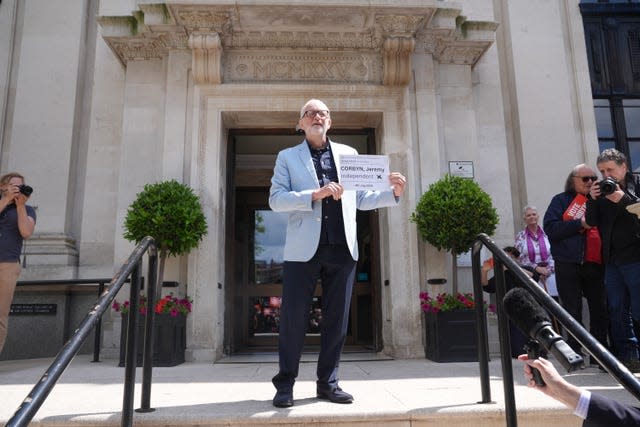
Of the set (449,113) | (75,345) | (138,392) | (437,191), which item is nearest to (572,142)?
(449,113)

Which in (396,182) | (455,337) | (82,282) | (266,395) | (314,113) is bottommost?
(266,395)

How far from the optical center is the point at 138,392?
3998 millimetres

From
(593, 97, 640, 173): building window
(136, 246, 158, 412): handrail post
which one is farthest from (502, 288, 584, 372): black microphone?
(593, 97, 640, 173): building window

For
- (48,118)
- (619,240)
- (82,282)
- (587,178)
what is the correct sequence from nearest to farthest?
(619,240)
(587,178)
(82,282)
(48,118)

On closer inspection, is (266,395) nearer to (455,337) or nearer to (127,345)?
(127,345)

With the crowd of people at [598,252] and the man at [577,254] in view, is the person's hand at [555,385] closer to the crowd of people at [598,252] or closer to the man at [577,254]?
the crowd of people at [598,252]

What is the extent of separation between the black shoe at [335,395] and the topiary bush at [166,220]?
3.09 meters

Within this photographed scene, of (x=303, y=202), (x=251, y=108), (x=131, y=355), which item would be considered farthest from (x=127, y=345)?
(x=251, y=108)

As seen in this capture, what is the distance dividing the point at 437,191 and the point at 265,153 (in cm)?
478

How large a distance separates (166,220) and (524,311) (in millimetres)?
4862

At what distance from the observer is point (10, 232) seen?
512 centimetres

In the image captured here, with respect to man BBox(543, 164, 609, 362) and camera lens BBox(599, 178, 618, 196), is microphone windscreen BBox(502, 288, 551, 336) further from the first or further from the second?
man BBox(543, 164, 609, 362)

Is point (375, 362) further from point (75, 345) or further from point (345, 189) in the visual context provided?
point (75, 345)

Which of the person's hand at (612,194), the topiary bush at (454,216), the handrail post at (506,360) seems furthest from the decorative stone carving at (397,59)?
the handrail post at (506,360)
